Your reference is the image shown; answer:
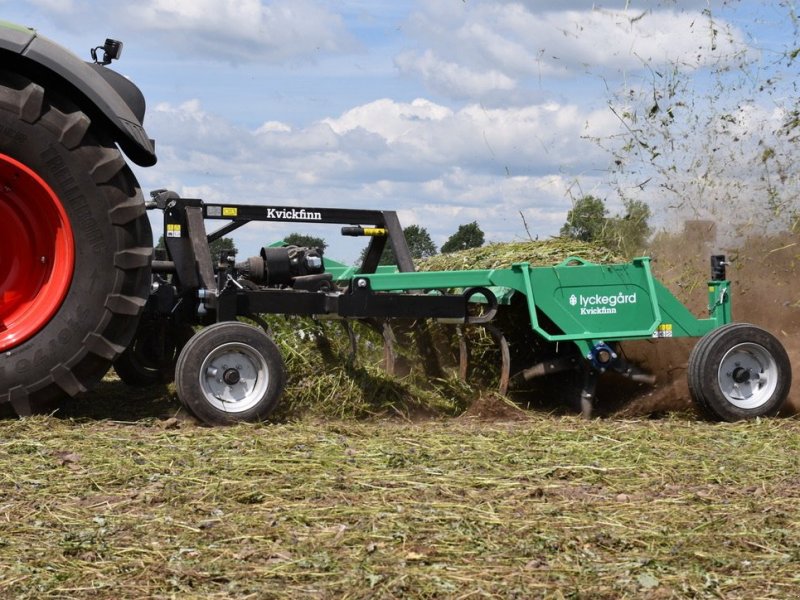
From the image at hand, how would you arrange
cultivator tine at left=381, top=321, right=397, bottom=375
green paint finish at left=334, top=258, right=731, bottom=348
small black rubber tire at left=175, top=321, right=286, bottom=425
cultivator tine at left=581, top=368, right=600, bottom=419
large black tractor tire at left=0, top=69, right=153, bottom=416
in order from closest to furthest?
large black tractor tire at left=0, top=69, right=153, bottom=416 < small black rubber tire at left=175, top=321, right=286, bottom=425 < green paint finish at left=334, top=258, right=731, bottom=348 < cultivator tine at left=581, top=368, right=600, bottom=419 < cultivator tine at left=381, top=321, right=397, bottom=375

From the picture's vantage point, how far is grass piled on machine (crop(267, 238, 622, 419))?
22.8 ft

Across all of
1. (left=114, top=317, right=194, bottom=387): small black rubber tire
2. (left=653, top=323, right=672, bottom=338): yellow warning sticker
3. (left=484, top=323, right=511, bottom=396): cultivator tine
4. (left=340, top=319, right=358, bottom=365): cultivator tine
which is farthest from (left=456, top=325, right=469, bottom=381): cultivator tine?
(left=114, top=317, right=194, bottom=387): small black rubber tire

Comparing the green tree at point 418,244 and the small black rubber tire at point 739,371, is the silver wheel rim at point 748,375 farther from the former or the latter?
the green tree at point 418,244

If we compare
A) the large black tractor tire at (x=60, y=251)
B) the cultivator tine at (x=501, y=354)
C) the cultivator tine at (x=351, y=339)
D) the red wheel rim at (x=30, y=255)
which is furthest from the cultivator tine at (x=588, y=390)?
the red wheel rim at (x=30, y=255)

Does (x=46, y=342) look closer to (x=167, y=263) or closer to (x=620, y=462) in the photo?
(x=167, y=263)

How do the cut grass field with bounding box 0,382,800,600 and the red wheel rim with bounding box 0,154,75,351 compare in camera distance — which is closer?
the cut grass field with bounding box 0,382,800,600

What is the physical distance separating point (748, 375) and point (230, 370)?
337 centimetres

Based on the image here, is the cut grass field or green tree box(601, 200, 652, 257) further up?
green tree box(601, 200, 652, 257)

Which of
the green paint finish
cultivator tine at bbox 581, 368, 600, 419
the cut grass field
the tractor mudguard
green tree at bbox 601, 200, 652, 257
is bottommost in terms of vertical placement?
the cut grass field

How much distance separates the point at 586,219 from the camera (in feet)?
28.2

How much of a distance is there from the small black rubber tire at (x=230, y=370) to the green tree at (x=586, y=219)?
3.16 m

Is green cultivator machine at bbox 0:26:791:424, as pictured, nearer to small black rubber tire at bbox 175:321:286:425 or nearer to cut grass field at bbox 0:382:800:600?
small black rubber tire at bbox 175:321:286:425

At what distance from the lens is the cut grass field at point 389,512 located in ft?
11.0

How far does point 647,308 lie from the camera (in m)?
7.21
